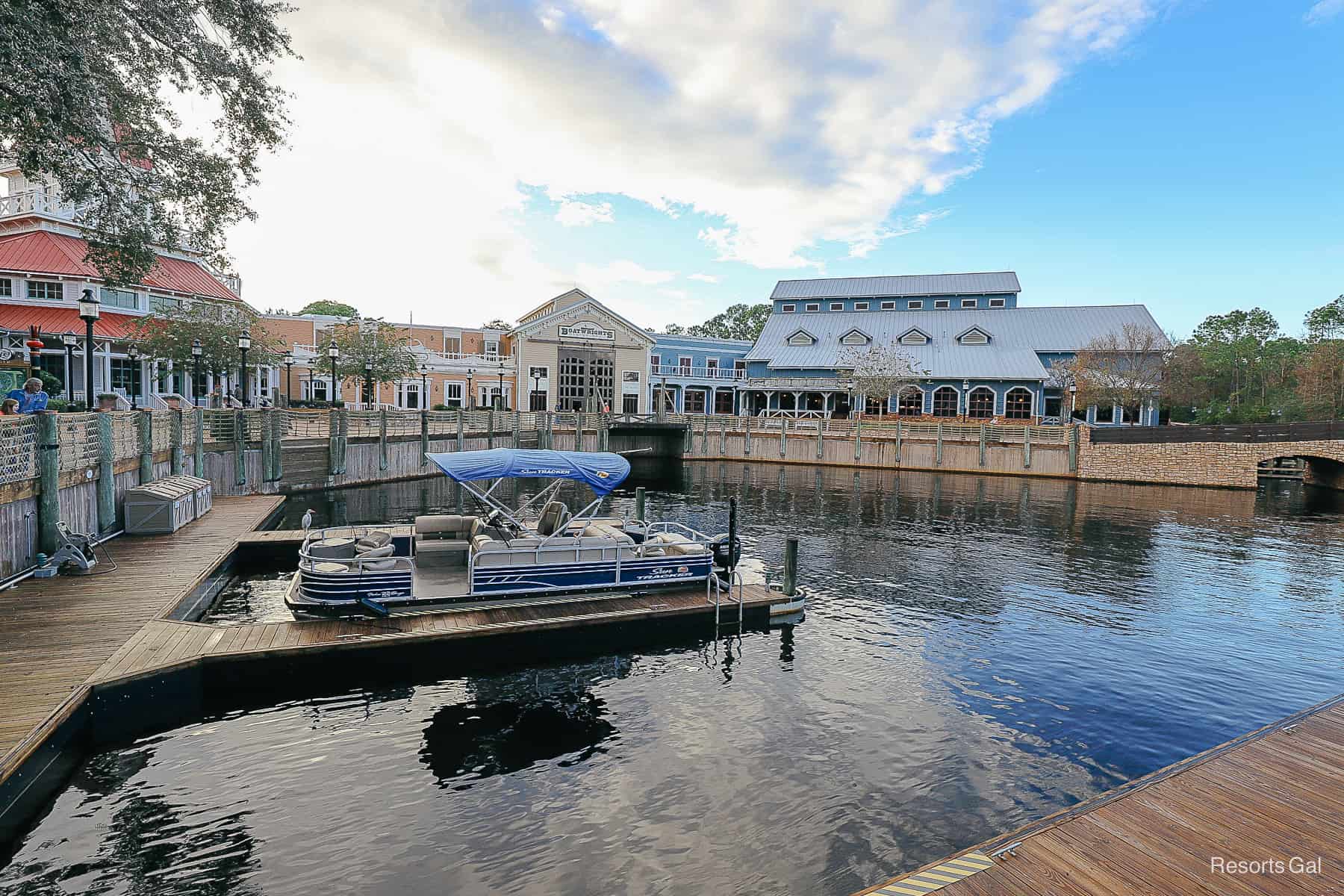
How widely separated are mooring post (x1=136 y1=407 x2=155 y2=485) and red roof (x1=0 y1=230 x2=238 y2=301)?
740 inches

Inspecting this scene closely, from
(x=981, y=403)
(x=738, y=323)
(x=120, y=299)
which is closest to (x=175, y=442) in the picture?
(x=120, y=299)

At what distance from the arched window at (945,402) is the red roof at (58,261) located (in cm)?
5766

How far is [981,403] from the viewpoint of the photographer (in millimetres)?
63438

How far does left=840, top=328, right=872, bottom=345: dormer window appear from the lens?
69.1m

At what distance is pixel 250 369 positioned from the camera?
48.2 m

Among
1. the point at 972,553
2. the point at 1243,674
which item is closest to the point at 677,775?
Answer: the point at 1243,674

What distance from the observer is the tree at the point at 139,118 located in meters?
12.8

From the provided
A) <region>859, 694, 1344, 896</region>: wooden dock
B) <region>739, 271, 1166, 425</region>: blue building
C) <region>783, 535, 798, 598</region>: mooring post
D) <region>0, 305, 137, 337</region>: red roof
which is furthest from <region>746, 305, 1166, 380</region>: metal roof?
<region>859, 694, 1344, 896</region>: wooden dock

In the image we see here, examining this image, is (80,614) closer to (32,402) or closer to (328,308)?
(32,402)

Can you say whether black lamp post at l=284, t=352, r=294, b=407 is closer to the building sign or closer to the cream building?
the cream building

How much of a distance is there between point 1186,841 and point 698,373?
68479mm

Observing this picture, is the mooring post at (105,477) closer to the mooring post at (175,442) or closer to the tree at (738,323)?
the mooring post at (175,442)

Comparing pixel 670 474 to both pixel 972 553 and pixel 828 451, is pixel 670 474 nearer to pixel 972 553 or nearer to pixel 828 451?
pixel 828 451

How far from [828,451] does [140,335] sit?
45577 mm
